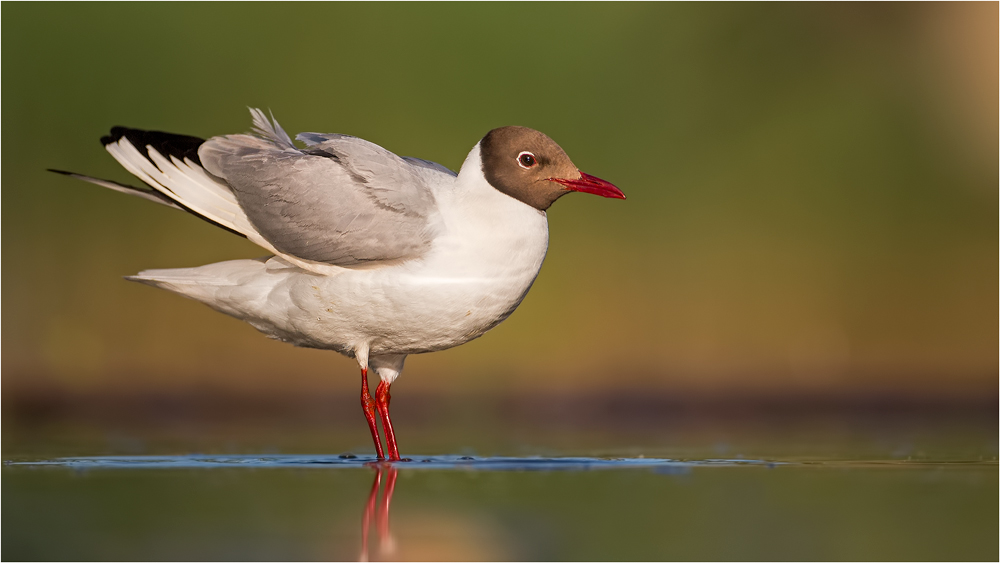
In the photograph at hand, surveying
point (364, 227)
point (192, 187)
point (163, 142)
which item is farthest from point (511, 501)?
point (163, 142)

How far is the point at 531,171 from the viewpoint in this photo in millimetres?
5383

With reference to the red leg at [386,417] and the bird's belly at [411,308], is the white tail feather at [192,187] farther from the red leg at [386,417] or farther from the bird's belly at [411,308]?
the red leg at [386,417]

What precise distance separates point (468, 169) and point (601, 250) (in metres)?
5.01

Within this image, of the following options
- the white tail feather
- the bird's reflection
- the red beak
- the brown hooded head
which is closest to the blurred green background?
the white tail feather

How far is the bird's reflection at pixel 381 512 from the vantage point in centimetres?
347

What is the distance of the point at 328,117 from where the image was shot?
1059 cm

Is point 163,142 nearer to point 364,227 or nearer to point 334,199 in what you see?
point 334,199

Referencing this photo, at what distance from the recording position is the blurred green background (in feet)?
32.5

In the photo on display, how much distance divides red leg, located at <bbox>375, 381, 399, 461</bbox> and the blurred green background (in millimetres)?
3791

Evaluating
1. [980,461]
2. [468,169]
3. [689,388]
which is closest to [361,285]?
[468,169]

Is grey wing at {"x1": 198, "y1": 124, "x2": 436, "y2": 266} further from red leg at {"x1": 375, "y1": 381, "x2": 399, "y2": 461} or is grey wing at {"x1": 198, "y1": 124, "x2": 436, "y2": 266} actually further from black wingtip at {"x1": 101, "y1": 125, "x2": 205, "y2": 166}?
red leg at {"x1": 375, "y1": 381, "x2": 399, "y2": 461}

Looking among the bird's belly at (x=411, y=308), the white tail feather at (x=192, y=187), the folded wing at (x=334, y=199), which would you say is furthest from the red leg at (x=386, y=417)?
the white tail feather at (x=192, y=187)

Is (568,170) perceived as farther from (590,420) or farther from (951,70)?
(951,70)

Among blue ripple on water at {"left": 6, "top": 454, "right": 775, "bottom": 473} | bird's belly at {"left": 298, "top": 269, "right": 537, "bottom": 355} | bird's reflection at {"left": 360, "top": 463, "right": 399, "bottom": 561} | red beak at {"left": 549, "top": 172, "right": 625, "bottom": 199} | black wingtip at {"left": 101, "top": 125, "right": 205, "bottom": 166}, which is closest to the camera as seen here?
Result: bird's reflection at {"left": 360, "top": 463, "right": 399, "bottom": 561}
